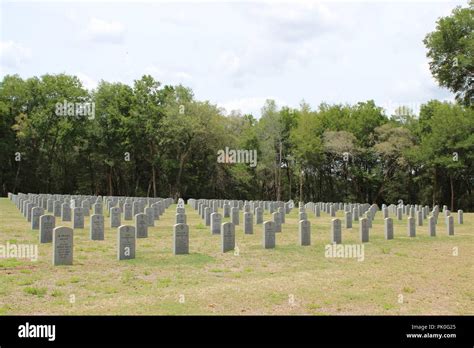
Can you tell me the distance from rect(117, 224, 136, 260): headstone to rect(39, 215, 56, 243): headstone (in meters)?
3.27

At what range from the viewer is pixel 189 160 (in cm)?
5734

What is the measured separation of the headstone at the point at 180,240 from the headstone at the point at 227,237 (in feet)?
3.97

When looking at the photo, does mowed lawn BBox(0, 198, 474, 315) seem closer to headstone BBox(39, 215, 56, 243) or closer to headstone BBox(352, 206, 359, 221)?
headstone BBox(39, 215, 56, 243)

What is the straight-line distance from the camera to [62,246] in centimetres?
1162

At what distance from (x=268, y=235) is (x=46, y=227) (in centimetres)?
670

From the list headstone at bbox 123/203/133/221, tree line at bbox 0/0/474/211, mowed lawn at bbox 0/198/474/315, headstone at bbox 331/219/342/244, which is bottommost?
mowed lawn at bbox 0/198/474/315

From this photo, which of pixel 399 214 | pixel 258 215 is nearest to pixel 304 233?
pixel 258 215

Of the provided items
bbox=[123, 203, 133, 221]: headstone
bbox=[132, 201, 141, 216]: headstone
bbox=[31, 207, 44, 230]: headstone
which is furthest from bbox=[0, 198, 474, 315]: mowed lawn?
bbox=[132, 201, 141, 216]: headstone

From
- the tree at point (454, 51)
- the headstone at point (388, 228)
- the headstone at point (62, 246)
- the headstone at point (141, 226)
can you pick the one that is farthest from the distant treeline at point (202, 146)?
the headstone at point (62, 246)

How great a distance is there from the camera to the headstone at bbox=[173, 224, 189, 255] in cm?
1373

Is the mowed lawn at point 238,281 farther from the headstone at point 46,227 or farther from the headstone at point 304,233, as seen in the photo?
the headstone at point 46,227

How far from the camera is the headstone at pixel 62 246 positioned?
1153 centimetres

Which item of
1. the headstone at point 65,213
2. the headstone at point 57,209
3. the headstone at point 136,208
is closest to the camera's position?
the headstone at point 65,213

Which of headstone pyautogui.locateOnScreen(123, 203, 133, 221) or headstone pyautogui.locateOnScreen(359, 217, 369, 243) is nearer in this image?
headstone pyautogui.locateOnScreen(359, 217, 369, 243)
